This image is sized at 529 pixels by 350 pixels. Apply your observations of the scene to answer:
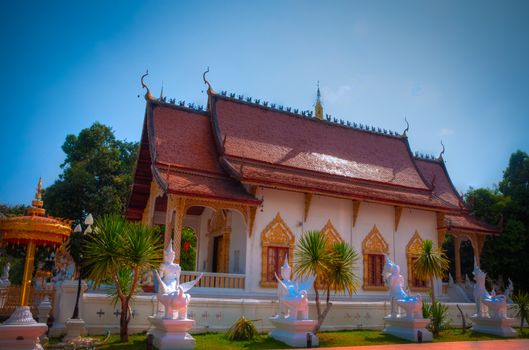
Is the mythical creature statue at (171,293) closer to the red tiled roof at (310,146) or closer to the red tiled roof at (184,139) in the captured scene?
the red tiled roof at (184,139)

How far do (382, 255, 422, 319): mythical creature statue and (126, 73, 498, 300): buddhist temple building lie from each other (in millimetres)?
3807

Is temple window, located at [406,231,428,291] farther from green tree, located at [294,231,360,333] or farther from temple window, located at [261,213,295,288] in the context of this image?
green tree, located at [294,231,360,333]

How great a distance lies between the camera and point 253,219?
13945 mm

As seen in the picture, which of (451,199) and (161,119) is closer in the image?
(161,119)

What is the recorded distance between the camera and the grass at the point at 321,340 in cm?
873

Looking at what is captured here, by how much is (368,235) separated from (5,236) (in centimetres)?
1187

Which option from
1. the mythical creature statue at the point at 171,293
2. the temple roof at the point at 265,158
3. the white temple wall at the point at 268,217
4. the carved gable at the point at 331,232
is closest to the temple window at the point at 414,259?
the temple roof at the point at 265,158

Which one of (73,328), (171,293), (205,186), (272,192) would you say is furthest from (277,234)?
(73,328)

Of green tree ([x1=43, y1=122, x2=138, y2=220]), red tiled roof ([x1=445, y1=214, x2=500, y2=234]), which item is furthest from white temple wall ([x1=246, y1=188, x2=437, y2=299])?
green tree ([x1=43, y1=122, x2=138, y2=220])

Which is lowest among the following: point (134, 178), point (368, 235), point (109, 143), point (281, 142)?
point (368, 235)

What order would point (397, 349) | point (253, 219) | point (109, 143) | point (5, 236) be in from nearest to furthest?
point (5, 236)
point (397, 349)
point (253, 219)
point (109, 143)

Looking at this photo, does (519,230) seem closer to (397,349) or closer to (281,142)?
(281,142)

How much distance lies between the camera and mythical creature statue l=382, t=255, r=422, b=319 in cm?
1094

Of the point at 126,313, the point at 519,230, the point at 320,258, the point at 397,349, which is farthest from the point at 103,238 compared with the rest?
the point at 519,230
